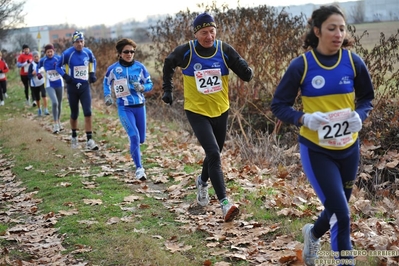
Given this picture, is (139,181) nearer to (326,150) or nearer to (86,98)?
(86,98)

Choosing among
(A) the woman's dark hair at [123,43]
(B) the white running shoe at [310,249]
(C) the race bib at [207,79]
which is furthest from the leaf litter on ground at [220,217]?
(A) the woman's dark hair at [123,43]

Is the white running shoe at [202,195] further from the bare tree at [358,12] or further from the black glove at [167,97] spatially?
the bare tree at [358,12]

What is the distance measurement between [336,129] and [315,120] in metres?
0.18

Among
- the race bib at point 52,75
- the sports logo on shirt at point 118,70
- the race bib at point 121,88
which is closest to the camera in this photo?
the race bib at point 121,88

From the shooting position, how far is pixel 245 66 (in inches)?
242

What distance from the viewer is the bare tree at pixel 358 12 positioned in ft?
36.5

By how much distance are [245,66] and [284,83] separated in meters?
2.01

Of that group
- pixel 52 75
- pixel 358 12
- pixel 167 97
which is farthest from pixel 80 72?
pixel 358 12

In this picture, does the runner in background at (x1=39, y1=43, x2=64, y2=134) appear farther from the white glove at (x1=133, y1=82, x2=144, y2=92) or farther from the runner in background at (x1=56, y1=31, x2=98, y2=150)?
the white glove at (x1=133, y1=82, x2=144, y2=92)

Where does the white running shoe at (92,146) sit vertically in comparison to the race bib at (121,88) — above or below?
below

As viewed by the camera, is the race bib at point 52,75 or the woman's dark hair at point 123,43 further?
the race bib at point 52,75

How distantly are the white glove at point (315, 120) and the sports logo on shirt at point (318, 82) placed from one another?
0.22 metres

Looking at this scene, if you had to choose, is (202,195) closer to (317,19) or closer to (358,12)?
(317,19)

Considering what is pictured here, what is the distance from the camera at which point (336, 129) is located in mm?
3959
